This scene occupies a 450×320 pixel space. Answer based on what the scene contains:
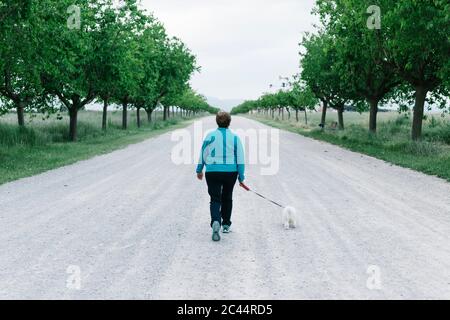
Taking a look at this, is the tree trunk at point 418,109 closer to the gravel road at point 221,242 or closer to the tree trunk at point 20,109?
the gravel road at point 221,242

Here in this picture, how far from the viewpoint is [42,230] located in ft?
23.6

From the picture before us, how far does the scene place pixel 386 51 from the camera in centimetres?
2222

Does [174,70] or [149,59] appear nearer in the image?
[149,59]

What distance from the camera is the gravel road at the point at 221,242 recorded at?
4.82 metres

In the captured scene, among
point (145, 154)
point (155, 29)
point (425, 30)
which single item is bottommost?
point (145, 154)

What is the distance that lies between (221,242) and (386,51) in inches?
720

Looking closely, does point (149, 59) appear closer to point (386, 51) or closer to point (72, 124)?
point (72, 124)

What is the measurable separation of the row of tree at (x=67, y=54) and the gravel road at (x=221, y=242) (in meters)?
6.67

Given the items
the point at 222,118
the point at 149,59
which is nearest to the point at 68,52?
the point at 222,118

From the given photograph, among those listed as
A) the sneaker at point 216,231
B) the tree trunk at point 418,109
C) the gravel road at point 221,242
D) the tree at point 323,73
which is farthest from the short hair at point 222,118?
the tree at point 323,73

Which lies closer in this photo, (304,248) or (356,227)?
(304,248)

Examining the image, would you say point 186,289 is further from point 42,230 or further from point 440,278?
point 42,230

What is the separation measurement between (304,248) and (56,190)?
6.68 m
